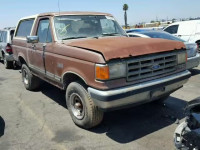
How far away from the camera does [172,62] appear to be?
12.6 feet

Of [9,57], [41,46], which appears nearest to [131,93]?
[41,46]

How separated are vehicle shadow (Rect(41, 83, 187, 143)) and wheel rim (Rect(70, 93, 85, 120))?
1.13 feet

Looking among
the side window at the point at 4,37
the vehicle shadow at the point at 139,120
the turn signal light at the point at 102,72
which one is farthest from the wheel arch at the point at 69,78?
the side window at the point at 4,37

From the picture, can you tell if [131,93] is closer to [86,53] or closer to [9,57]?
[86,53]

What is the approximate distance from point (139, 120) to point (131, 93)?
3.84 ft

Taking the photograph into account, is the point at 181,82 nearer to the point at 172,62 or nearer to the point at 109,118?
the point at 172,62

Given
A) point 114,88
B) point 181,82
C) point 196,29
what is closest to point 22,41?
point 114,88

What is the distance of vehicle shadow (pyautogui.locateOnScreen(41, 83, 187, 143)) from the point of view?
3730 millimetres

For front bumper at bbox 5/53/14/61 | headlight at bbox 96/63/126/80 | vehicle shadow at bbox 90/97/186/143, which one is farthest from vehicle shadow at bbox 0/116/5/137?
front bumper at bbox 5/53/14/61

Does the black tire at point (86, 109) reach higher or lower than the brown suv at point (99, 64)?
lower

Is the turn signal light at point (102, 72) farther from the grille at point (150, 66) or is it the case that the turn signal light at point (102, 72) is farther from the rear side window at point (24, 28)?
the rear side window at point (24, 28)

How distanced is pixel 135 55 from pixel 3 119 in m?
2.99

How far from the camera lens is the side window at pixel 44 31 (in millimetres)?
→ 4680

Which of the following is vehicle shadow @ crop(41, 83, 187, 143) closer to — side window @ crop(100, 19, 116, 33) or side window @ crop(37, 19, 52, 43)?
side window @ crop(37, 19, 52, 43)
